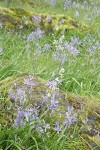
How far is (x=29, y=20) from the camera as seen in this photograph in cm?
817

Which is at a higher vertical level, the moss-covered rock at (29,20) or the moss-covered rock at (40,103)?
the moss-covered rock at (40,103)

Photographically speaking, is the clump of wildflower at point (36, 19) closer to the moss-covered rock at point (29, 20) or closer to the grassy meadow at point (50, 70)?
the moss-covered rock at point (29, 20)

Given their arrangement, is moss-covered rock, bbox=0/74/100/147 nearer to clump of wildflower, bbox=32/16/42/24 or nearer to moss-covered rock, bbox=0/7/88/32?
moss-covered rock, bbox=0/7/88/32

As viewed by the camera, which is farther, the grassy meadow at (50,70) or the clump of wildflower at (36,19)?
the clump of wildflower at (36,19)

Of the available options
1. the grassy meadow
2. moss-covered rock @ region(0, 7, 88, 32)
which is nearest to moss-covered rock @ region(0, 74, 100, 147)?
the grassy meadow

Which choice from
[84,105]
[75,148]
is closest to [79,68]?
[84,105]

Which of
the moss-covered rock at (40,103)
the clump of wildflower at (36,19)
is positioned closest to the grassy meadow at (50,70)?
the moss-covered rock at (40,103)

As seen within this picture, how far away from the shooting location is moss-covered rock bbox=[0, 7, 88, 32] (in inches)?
307

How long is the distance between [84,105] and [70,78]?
1827 mm

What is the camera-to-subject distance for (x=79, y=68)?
575 cm

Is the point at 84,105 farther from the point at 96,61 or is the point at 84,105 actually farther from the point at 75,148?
the point at 96,61

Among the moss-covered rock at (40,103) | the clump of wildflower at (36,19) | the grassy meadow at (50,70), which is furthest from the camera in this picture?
the clump of wildflower at (36,19)

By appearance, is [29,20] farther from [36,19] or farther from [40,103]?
[40,103]

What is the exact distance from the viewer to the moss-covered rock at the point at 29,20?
25.6 feet
